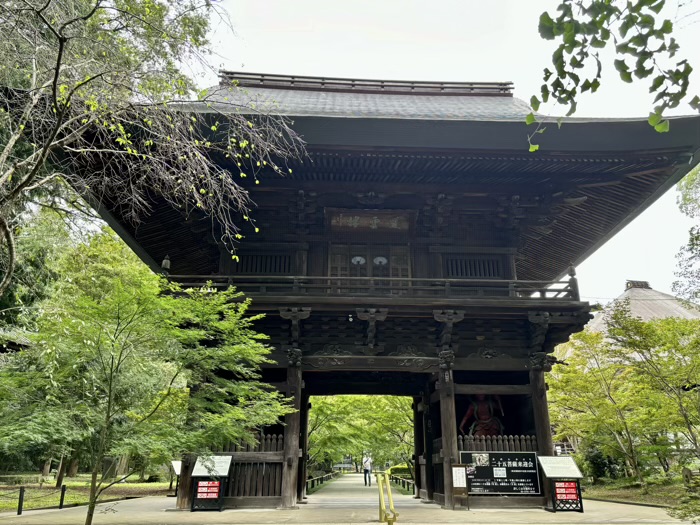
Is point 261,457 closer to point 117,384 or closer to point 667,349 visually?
point 117,384

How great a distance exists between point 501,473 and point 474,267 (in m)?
4.35

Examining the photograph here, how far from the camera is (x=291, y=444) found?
31.3 feet

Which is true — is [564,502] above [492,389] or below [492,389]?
below

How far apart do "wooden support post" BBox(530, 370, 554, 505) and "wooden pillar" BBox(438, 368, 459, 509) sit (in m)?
1.76

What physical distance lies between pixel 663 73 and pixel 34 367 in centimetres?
773

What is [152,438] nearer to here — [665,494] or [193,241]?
[193,241]

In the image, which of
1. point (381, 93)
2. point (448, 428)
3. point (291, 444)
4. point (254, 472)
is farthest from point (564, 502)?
point (381, 93)

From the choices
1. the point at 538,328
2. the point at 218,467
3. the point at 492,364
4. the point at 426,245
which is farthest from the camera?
the point at 426,245

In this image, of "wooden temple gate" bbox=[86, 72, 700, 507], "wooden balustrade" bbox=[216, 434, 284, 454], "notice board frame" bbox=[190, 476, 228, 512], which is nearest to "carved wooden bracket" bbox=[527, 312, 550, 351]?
"wooden temple gate" bbox=[86, 72, 700, 507]

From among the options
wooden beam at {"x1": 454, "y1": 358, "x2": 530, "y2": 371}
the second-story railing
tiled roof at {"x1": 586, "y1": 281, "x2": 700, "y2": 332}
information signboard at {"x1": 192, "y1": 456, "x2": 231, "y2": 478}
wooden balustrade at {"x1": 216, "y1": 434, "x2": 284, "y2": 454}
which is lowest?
information signboard at {"x1": 192, "y1": 456, "x2": 231, "y2": 478}

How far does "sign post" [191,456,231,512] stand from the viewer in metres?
9.09

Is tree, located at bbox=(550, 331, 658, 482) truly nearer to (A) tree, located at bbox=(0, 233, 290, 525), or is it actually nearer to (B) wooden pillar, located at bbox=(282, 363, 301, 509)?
(B) wooden pillar, located at bbox=(282, 363, 301, 509)

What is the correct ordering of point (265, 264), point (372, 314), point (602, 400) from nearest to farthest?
point (372, 314) → point (265, 264) → point (602, 400)

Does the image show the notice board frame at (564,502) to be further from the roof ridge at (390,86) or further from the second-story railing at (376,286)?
the roof ridge at (390,86)
